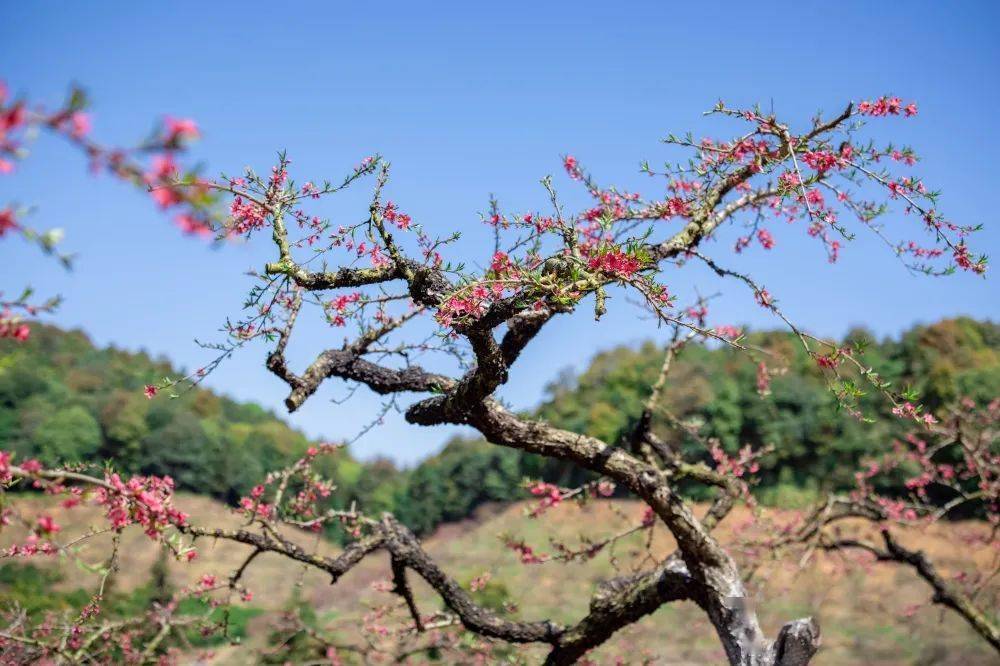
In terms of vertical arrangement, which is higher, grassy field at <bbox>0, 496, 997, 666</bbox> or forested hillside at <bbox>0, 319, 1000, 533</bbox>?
forested hillside at <bbox>0, 319, 1000, 533</bbox>

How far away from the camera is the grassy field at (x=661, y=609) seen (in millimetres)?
14352

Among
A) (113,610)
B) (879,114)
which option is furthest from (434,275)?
(113,610)

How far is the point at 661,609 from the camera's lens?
2133cm

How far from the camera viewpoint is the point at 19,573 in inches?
897

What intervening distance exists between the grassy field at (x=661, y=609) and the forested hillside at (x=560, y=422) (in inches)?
145

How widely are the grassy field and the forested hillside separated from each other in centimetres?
370

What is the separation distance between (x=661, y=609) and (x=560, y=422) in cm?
1572

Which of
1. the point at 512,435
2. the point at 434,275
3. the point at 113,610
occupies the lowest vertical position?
the point at 512,435

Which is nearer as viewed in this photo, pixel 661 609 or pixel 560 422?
pixel 661 609

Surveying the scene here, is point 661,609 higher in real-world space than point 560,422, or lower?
lower

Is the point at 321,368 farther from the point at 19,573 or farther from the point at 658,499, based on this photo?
the point at 19,573

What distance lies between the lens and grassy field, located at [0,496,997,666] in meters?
14.4

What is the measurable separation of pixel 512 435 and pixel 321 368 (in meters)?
1.16

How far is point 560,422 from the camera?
36.6 m
